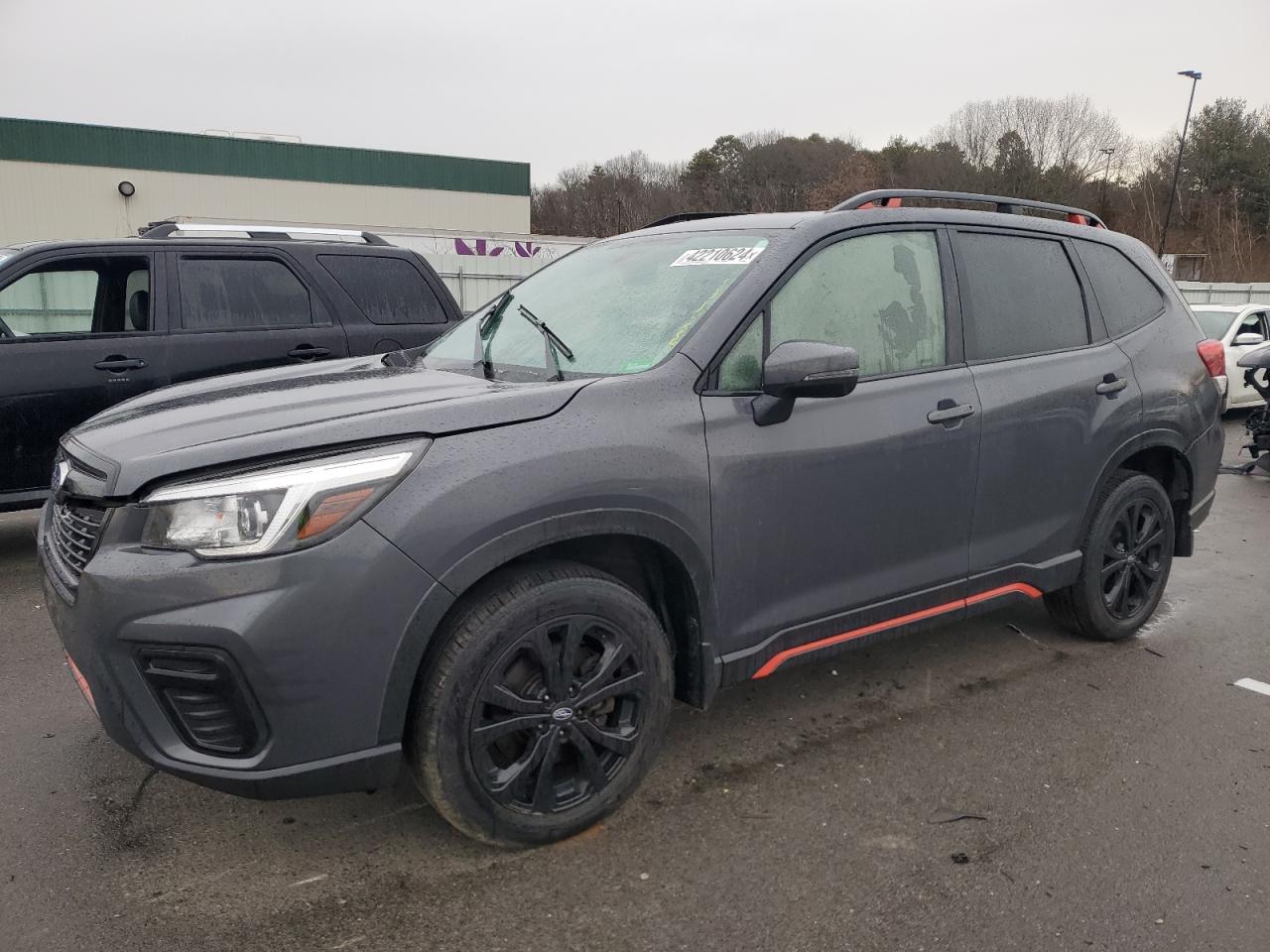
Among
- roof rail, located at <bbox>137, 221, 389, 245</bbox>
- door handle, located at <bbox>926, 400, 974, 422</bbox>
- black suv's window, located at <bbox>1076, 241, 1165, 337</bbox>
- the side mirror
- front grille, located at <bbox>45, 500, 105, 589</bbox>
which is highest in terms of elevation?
roof rail, located at <bbox>137, 221, 389, 245</bbox>

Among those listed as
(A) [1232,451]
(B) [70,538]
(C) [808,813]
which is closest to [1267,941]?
(C) [808,813]

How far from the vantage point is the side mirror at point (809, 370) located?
2.76m

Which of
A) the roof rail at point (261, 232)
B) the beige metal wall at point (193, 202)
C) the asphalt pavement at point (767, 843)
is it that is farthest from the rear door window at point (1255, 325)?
the beige metal wall at point (193, 202)

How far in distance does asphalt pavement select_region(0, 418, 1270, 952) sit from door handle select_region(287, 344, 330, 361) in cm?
253

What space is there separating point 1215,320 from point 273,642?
13969mm

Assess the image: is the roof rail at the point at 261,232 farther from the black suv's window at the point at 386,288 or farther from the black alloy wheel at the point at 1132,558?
the black alloy wheel at the point at 1132,558

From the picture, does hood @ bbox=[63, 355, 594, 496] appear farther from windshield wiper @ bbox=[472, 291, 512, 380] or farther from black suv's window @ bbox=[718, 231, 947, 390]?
black suv's window @ bbox=[718, 231, 947, 390]

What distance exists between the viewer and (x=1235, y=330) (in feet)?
41.3

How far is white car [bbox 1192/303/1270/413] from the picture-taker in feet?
40.8

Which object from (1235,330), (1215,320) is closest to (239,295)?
(1235,330)

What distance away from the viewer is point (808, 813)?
2932 mm

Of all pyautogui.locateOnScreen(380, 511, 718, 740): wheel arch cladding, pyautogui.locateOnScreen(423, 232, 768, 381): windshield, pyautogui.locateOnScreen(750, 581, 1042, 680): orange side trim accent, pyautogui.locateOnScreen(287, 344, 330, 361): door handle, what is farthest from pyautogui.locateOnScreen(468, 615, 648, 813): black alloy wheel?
pyautogui.locateOnScreen(287, 344, 330, 361): door handle

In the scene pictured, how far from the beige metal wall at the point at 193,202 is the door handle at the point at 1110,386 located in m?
34.5

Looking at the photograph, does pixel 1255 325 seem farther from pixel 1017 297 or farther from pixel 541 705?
pixel 541 705
